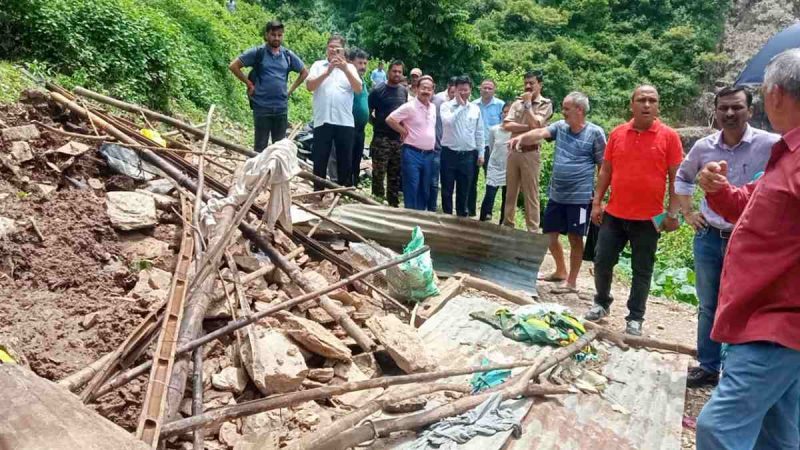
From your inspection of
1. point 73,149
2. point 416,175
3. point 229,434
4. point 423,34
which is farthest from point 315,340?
point 423,34

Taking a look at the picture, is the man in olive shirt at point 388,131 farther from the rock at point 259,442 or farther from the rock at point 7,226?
the rock at point 259,442

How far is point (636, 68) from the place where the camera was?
23.1 m

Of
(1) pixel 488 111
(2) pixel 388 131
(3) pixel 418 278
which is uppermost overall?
(1) pixel 488 111

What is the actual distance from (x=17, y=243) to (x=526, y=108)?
476 centimetres

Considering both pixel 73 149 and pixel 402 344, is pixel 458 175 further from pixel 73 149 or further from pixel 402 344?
pixel 73 149

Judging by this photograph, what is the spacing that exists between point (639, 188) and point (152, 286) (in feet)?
11.8

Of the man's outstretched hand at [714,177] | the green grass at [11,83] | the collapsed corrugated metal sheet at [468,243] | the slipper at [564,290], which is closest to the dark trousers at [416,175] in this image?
the collapsed corrugated metal sheet at [468,243]

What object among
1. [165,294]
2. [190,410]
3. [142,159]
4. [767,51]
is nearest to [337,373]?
[190,410]

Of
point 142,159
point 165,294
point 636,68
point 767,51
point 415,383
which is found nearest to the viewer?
point 415,383

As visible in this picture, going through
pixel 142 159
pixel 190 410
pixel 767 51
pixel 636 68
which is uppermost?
pixel 636 68

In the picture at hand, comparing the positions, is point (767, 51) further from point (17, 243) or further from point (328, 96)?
point (17, 243)

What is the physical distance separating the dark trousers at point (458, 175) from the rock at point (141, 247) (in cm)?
387

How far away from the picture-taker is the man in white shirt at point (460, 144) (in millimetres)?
7312

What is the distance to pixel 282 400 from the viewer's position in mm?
2910
